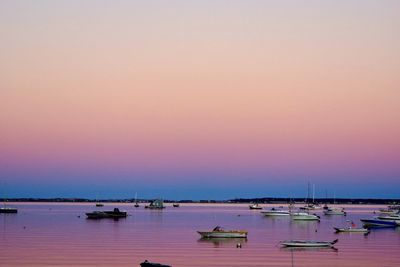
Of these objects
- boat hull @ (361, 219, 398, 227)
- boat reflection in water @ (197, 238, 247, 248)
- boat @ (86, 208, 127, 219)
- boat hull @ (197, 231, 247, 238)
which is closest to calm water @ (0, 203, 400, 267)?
boat reflection in water @ (197, 238, 247, 248)

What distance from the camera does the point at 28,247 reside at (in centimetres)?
6744

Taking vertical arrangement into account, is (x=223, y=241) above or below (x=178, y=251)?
above

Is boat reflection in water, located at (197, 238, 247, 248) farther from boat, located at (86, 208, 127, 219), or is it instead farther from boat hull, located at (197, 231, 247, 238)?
boat, located at (86, 208, 127, 219)

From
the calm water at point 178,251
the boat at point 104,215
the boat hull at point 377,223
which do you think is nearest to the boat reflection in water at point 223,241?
the calm water at point 178,251

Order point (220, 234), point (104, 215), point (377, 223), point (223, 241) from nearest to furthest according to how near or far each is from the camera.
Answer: point (223, 241)
point (220, 234)
point (377, 223)
point (104, 215)

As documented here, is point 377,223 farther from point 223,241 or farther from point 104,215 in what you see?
point 104,215

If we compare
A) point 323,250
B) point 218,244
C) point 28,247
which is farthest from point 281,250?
point 28,247

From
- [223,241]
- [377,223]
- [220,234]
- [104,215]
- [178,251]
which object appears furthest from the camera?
[104,215]

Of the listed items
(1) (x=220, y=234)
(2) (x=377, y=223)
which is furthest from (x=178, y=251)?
(2) (x=377, y=223)

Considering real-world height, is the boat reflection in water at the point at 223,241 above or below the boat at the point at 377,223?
below

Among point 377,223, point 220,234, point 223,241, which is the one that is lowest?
point 223,241

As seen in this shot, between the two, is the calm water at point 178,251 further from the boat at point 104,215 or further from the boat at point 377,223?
the boat at point 104,215

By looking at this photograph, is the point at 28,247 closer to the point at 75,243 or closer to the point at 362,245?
the point at 75,243

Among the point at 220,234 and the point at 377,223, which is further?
the point at 377,223
